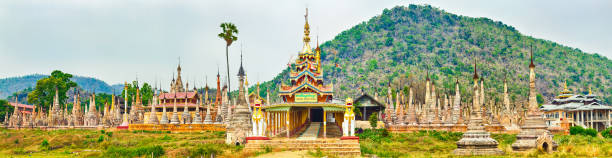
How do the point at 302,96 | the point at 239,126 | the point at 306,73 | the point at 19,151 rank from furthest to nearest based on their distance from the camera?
the point at 306,73 < the point at 302,96 < the point at 19,151 < the point at 239,126

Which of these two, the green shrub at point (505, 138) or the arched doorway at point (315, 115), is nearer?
the green shrub at point (505, 138)

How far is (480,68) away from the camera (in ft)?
484

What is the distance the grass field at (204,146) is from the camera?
28.8 m

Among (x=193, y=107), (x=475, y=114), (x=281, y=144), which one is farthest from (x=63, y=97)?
(x=475, y=114)

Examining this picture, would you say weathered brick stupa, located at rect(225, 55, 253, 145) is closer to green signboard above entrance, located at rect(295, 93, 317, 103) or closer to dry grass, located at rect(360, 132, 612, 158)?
green signboard above entrance, located at rect(295, 93, 317, 103)

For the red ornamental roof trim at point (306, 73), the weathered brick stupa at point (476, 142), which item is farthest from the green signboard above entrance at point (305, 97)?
the weathered brick stupa at point (476, 142)

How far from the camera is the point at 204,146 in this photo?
106 ft

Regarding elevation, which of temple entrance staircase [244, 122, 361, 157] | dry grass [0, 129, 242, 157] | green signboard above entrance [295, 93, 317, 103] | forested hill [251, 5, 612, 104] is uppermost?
forested hill [251, 5, 612, 104]

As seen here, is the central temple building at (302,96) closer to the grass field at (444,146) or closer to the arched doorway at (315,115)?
the grass field at (444,146)

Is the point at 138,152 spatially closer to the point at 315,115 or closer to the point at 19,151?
the point at 19,151

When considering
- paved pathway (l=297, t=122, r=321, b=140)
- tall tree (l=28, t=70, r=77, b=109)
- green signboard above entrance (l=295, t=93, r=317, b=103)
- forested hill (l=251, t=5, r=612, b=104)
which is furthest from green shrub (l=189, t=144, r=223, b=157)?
forested hill (l=251, t=5, r=612, b=104)

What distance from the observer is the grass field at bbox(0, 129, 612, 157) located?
2878 centimetres

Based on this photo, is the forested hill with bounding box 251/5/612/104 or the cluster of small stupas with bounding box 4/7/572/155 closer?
the cluster of small stupas with bounding box 4/7/572/155

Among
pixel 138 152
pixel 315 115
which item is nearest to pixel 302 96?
pixel 138 152
